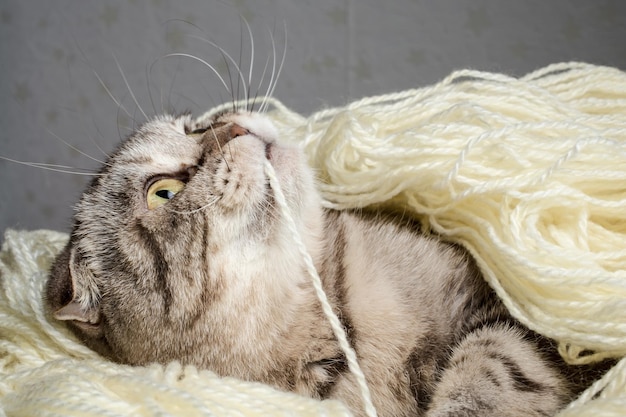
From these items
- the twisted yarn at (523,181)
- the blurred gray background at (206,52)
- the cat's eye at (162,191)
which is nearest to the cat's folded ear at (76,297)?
the cat's eye at (162,191)

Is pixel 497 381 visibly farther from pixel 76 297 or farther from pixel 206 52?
pixel 206 52

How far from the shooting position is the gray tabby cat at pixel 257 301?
2.71ft

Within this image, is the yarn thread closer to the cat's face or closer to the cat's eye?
the cat's face

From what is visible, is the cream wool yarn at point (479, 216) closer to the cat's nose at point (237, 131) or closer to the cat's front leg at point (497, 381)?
the cat's front leg at point (497, 381)

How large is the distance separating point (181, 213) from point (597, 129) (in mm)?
708

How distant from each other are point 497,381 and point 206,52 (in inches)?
51.0

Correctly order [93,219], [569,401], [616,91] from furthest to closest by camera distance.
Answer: [616,91] → [93,219] → [569,401]

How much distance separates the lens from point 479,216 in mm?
962

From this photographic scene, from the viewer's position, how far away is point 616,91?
3.56 ft

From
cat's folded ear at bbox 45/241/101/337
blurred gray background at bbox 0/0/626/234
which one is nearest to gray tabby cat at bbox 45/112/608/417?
cat's folded ear at bbox 45/241/101/337

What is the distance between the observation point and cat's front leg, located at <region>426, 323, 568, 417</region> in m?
0.76

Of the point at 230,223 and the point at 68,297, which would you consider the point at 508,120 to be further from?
the point at 68,297

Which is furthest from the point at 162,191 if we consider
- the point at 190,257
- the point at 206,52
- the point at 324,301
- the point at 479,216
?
the point at 206,52

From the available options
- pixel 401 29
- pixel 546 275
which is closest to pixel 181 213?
pixel 546 275
